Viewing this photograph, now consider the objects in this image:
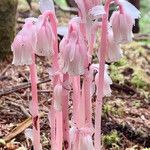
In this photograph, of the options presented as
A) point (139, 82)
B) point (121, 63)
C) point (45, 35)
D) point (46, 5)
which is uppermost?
point (46, 5)

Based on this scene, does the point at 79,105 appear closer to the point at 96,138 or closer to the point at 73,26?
the point at 96,138

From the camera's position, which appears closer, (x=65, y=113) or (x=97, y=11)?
(x=97, y=11)

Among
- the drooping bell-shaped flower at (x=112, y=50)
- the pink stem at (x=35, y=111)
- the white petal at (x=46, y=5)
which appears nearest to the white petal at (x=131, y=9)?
the drooping bell-shaped flower at (x=112, y=50)

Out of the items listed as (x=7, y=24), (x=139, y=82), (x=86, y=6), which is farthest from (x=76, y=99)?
(x=139, y=82)

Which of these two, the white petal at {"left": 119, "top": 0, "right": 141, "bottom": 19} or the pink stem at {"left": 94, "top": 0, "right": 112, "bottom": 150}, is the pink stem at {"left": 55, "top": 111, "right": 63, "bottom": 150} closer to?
the pink stem at {"left": 94, "top": 0, "right": 112, "bottom": 150}

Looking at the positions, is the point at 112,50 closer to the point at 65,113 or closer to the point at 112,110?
the point at 65,113

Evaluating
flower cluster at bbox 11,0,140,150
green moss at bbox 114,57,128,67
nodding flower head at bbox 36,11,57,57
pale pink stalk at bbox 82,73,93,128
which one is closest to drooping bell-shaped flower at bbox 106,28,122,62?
flower cluster at bbox 11,0,140,150

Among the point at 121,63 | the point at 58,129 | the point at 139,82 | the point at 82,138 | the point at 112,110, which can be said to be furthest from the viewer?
the point at 121,63
